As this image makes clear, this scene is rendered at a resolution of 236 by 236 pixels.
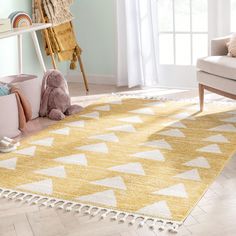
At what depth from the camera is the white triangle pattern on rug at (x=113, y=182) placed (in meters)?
2.80

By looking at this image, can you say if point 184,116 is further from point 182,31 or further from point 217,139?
point 182,31

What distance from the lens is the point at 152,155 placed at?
3217 mm

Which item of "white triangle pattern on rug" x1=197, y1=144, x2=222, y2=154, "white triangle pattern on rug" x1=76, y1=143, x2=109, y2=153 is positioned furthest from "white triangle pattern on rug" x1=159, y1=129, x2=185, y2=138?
"white triangle pattern on rug" x1=76, y1=143, x2=109, y2=153

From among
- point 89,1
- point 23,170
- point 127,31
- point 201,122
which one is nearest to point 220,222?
point 23,170

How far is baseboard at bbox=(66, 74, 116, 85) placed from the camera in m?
5.32

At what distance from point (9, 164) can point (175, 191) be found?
106 centimetres

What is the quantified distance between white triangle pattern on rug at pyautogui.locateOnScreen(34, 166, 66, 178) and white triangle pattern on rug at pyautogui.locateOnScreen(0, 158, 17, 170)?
0.19 meters

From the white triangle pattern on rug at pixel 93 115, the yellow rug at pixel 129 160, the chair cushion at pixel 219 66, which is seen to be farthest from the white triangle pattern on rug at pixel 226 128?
the white triangle pattern on rug at pixel 93 115

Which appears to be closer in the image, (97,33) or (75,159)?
(75,159)

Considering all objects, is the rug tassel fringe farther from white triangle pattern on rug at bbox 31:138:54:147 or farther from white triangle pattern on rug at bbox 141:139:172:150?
white triangle pattern on rug at bbox 141:139:172:150

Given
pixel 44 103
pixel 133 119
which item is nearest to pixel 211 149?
pixel 133 119

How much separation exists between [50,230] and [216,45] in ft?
7.49

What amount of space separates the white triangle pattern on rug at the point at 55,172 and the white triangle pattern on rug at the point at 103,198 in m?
0.33

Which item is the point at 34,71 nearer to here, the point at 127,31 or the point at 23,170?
the point at 127,31
